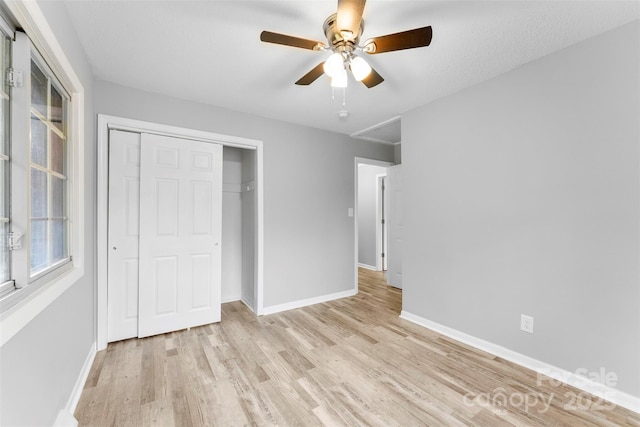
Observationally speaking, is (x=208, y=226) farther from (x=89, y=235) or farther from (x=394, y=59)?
(x=394, y=59)

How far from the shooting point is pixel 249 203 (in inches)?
136

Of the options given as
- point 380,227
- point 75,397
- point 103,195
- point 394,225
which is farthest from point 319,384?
point 380,227

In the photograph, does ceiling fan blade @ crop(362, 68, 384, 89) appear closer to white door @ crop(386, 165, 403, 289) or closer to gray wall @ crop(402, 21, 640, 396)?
gray wall @ crop(402, 21, 640, 396)

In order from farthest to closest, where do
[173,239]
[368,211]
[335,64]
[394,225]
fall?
[368,211] → [394,225] → [173,239] → [335,64]

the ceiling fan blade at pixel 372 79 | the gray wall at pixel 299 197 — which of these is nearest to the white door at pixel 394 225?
the gray wall at pixel 299 197

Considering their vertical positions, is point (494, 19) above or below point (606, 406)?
above

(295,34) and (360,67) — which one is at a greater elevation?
(295,34)

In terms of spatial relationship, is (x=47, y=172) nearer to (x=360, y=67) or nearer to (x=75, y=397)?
(x=75, y=397)

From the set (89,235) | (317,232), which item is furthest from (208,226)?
(317,232)

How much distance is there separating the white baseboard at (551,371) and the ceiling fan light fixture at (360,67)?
7.93ft

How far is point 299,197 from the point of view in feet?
11.4

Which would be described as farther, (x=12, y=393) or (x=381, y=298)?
(x=381, y=298)

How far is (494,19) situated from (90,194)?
318 centimetres

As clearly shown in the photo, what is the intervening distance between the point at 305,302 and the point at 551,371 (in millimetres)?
2436
